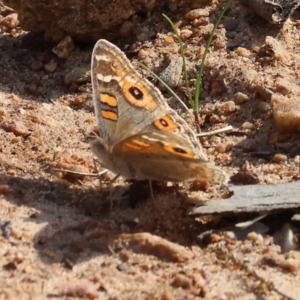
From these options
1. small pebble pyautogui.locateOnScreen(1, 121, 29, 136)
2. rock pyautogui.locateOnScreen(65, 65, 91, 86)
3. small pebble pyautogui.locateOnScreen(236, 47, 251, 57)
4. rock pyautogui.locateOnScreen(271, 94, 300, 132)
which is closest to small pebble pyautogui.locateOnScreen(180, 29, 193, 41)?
small pebble pyautogui.locateOnScreen(236, 47, 251, 57)

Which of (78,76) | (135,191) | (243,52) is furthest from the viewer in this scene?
(78,76)

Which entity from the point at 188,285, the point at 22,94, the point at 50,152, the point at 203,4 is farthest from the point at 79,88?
the point at 188,285

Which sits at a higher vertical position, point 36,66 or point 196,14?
point 196,14

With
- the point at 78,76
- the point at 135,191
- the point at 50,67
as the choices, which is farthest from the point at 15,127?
the point at 135,191

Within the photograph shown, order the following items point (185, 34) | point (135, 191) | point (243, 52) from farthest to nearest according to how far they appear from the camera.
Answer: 1. point (185, 34)
2. point (243, 52)
3. point (135, 191)

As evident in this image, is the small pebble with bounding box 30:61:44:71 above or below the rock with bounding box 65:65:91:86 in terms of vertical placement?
below

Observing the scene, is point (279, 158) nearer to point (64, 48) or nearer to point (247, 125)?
point (247, 125)

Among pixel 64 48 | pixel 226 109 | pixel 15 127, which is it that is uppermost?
pixel 226 109

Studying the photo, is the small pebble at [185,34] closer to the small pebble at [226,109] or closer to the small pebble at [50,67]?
the small pebble at [226,109]

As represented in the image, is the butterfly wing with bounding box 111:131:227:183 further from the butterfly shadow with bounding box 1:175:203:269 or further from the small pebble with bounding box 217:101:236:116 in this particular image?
the small pebble with bounding box 217:101:236:116

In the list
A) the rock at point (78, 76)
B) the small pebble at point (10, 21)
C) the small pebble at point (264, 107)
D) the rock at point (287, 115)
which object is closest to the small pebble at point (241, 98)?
the small pebble at point (264, 107)
